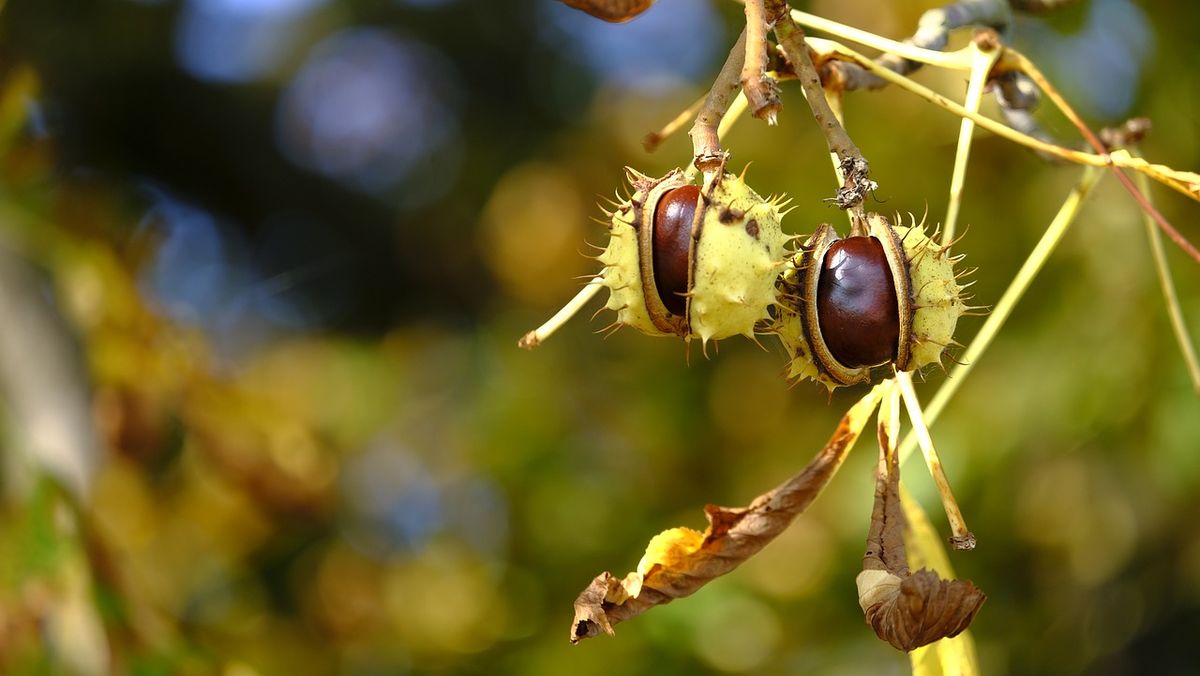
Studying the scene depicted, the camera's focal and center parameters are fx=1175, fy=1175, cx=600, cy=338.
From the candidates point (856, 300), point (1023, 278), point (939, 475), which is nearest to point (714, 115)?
point (856, 300)

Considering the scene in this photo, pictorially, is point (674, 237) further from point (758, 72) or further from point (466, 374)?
point (466, 374)

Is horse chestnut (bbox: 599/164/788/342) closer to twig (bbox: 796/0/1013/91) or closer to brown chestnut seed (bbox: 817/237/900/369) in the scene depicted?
brown chestnut seed (bbox: 817/237/900/369)

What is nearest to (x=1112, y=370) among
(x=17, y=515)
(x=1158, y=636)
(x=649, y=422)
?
(x=1158, y=636)

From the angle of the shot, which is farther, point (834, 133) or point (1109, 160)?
point (1109, 160)

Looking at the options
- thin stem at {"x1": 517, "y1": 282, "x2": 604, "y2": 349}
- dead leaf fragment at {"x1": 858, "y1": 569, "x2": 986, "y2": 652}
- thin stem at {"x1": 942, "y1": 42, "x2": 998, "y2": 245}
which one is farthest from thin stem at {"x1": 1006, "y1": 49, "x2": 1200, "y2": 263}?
thin stem at {"x1": 517, "y1": 282, "x2": 604, "y2": 349}

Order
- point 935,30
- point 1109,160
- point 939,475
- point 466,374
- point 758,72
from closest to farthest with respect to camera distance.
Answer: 1. point 758,72
2. point 939,475
3. point 1109,160
4. point 935,30
5. point 466,374

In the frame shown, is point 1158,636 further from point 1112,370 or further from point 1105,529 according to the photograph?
point 1112,370
